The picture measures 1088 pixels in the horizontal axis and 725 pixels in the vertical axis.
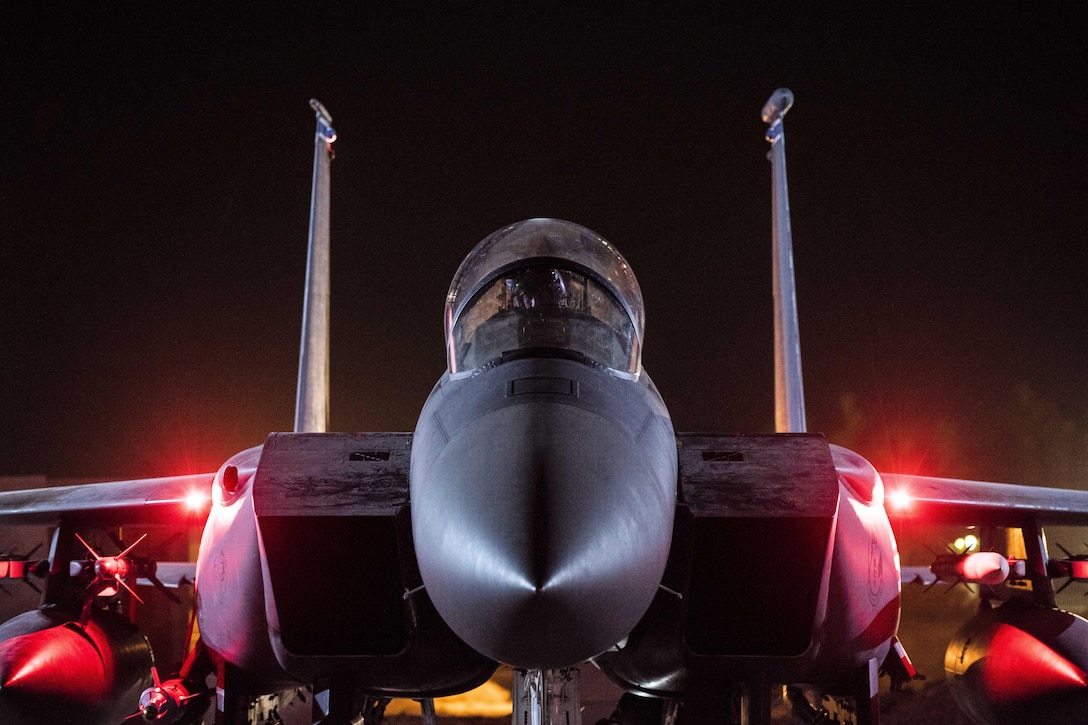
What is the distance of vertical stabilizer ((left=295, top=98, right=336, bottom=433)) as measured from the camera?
6770mm

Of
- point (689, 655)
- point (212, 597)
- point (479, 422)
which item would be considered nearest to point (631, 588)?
point (479, 422)

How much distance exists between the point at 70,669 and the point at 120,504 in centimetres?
106

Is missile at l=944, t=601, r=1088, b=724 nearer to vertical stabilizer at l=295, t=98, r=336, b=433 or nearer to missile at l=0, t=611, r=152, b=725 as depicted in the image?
vertical stabilizer at l=295, t=98, r=336, b=433

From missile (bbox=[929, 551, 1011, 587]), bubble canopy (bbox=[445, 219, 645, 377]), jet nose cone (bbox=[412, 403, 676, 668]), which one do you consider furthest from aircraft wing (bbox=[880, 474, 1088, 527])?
jet nose cone (bbox=[412, 403, 676, 668])

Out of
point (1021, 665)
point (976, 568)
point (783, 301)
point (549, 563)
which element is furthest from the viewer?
point (783, 301)

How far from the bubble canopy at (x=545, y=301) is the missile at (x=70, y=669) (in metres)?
3.51

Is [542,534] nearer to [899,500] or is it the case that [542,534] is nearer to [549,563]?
[549,563]

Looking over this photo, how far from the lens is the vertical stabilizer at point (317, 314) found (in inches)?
267

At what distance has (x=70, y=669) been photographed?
495 centimetres

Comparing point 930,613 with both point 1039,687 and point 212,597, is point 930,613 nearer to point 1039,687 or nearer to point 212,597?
point 1039,687

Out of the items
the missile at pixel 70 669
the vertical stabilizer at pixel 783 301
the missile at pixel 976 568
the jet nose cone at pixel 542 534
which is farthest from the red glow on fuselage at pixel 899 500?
the missile at pixel 70 669

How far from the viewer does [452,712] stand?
39.5 ft

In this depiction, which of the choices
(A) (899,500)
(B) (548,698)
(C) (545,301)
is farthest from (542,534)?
(A) (899,500)

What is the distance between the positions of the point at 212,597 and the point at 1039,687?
4.67m
